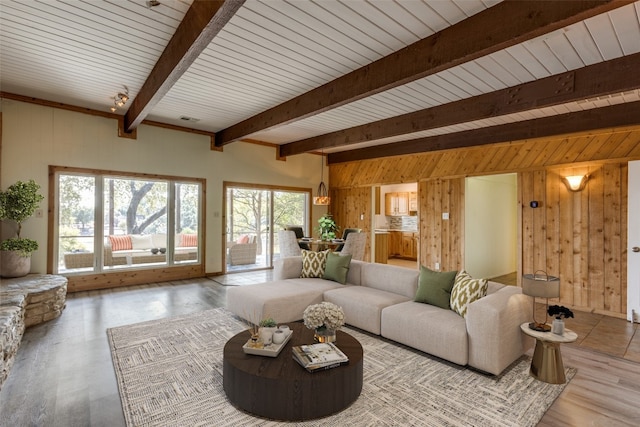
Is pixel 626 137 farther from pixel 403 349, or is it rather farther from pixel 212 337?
pixel 212 337

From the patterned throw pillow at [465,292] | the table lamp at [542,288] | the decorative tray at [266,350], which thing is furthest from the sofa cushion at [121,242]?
the table lamp at [542,288]

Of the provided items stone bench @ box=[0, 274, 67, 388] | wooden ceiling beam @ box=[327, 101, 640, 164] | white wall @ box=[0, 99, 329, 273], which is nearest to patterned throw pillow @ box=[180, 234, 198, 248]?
white wall @ box=[0, 99, 329, 273]

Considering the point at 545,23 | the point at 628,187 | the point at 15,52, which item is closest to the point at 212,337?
the point at 15,52

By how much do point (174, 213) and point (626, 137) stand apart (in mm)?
7670

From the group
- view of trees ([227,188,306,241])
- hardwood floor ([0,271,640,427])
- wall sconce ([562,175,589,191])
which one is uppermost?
wall sconce ([562,175,589,191])

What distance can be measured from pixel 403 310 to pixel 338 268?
1.37 m

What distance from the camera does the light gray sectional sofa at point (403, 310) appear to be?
2801 millimetres

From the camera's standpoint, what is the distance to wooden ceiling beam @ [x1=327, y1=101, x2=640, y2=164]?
4207 millimetres

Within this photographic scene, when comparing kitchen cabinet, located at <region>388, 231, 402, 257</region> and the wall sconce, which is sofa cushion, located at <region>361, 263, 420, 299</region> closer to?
the wall sconce

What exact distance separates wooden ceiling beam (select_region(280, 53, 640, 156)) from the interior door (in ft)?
6.40

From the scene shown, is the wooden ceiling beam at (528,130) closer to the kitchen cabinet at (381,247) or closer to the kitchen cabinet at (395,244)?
the kitchen cabinet at (381,247)

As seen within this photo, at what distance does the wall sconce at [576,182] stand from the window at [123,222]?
22.2 feet

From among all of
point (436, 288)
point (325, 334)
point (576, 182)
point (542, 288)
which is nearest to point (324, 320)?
point (325, 334)

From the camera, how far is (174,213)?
22.1 feet
